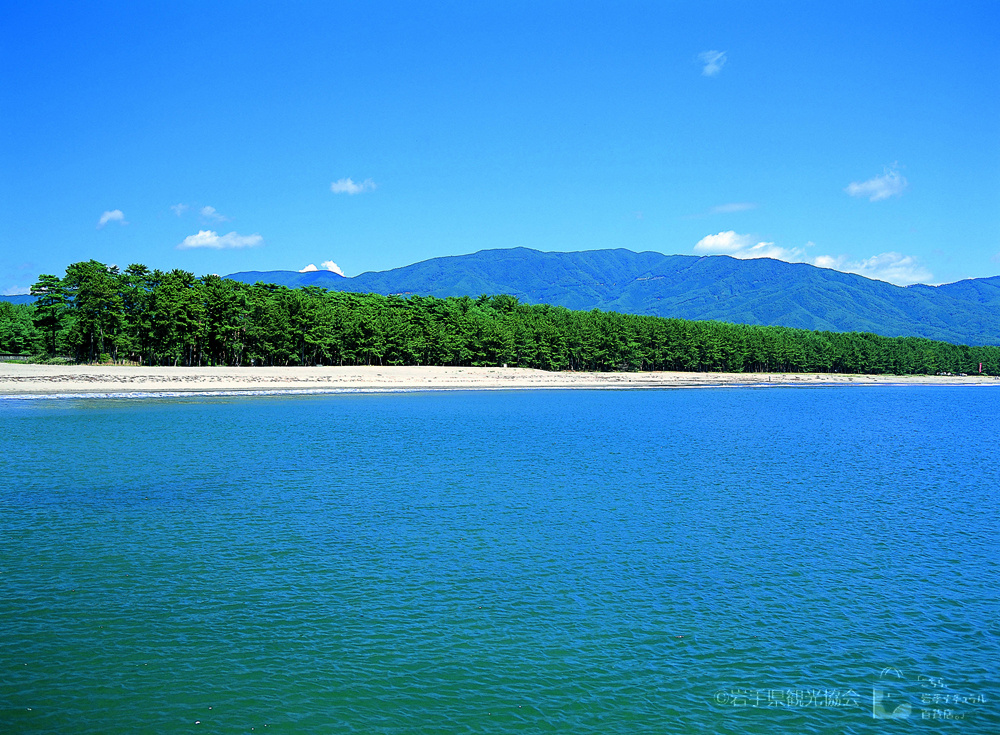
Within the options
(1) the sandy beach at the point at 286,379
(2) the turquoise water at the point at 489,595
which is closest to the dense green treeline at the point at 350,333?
(1) the sandy beach at the point at 286,379

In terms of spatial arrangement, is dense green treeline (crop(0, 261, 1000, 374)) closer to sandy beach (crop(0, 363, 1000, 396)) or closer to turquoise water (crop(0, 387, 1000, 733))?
sandy beach (crop(0, 363, 1000, 396))

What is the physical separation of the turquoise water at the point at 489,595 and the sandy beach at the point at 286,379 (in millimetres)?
34897

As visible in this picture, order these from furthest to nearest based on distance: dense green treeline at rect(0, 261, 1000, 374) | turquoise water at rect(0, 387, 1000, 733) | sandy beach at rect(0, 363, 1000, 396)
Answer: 1. dense green treeline at rect(0, 261, 1000, 374)
2. sandy beach at rect(0, 363, 1000, 396)
3. turquoise water at rect(0, 387, 1000, 733)

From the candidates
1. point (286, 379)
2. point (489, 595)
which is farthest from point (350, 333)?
point (489, 595)

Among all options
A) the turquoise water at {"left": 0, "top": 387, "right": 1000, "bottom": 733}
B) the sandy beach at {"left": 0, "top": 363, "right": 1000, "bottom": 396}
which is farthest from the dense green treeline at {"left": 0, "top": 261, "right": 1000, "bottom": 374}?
the turquoise water at {"left": 0, "top": 387, "right": 1000, "bottom": 733}

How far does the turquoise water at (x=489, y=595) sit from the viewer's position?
8.06m

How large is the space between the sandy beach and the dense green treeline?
273 inches

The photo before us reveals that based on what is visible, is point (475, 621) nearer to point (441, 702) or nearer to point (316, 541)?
point (441, 702)

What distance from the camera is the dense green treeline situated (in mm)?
74438

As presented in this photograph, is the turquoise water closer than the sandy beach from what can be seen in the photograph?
Yes

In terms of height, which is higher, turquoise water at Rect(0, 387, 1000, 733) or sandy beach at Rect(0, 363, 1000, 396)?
sandy beach at Rect(0, 363, 1000, 396)

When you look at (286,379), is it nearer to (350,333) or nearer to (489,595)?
(350,333)

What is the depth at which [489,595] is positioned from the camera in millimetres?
11461

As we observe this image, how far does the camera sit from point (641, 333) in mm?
116188
